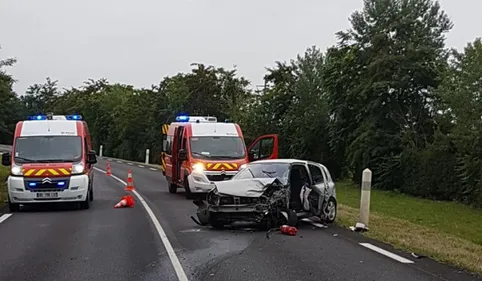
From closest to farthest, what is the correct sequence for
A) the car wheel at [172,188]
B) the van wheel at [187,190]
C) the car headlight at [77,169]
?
the car headlight at [77,169] → the van wheel at [187,190] → the car wheel at [172,188]

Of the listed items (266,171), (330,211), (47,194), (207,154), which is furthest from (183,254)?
(207,154)

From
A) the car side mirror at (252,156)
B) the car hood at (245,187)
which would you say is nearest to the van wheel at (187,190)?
the car side mirror at (252,156)

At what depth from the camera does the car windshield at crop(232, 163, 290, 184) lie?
15.2 meters

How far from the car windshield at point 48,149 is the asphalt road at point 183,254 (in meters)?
2.68

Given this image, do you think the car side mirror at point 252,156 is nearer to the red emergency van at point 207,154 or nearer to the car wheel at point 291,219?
the red emergency van at point 207,154

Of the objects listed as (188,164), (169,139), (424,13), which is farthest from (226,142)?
(424,13)

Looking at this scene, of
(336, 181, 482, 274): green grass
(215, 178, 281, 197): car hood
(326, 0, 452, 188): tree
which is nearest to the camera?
(336, 181, 482, 274): green grass

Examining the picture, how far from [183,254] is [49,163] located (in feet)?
29.3

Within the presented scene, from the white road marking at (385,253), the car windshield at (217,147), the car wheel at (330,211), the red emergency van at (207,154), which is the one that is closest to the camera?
the white road marking at (385,253)

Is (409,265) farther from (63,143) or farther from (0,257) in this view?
(63,143)

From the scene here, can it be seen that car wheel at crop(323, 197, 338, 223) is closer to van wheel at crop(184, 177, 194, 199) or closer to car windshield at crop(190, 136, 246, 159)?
car windshield at crop(190, 136, 246, 159)

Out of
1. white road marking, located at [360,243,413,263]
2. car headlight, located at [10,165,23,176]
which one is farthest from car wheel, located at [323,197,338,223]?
car headlight, located at [10,165,23,176]

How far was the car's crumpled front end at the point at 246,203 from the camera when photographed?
46.0ft

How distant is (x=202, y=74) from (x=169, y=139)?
3979 centimetres
